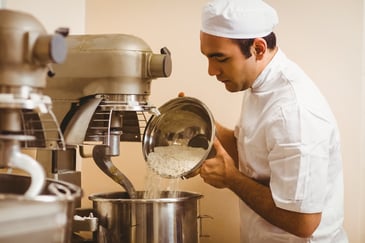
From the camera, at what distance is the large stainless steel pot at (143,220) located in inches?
46.5

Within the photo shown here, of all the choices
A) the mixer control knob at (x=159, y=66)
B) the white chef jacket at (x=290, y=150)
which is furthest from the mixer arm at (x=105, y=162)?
the white chef jacket at (x=290, y=150)

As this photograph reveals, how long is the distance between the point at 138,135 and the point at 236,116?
46cm

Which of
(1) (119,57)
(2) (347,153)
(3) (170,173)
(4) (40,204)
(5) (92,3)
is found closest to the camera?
(4) (40,204)

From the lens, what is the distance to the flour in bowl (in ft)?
4.26

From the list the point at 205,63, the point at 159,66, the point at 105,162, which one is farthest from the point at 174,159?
the point at 205,63

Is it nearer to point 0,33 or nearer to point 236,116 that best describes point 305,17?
point 236,116

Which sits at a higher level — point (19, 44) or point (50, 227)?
point (19, 44)

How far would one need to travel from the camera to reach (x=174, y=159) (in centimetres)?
134

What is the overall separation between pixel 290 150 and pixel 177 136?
0.33 m

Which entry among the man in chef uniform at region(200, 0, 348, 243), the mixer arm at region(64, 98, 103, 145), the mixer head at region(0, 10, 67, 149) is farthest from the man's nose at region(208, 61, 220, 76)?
the mixer head at region(0, 10, 67, 149)

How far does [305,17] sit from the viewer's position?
1627mm

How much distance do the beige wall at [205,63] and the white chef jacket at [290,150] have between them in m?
0.22

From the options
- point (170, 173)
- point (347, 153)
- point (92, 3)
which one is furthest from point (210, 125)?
point (92, 3)

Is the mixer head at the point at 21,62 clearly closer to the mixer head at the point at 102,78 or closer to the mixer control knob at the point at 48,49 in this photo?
the mixer control knob at the point at 48,49
